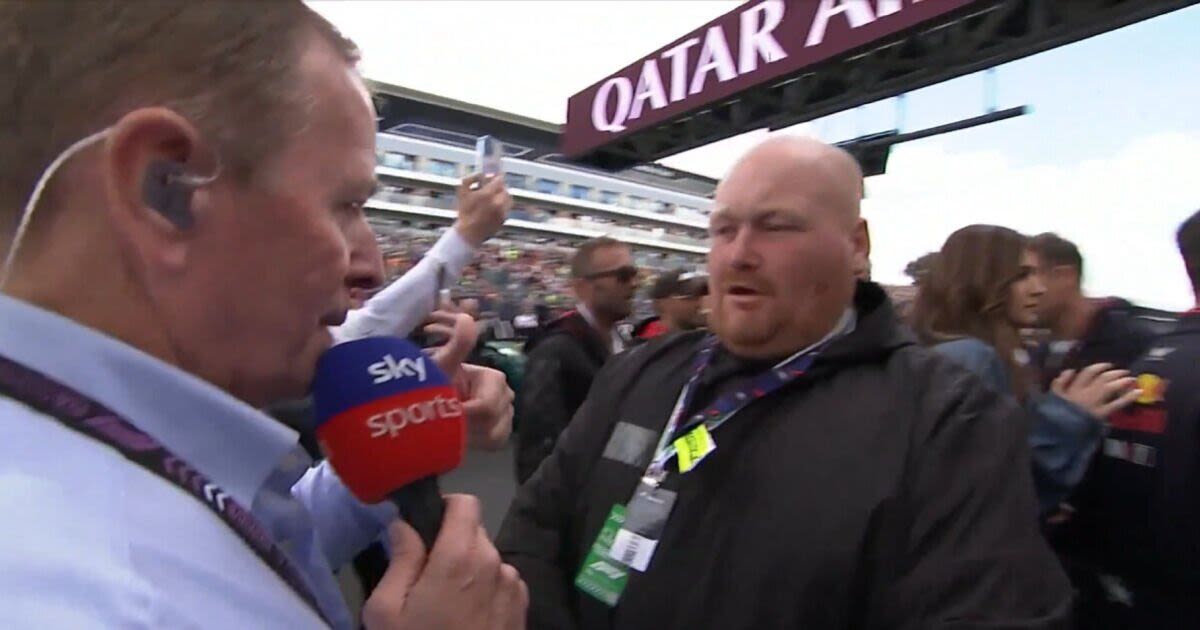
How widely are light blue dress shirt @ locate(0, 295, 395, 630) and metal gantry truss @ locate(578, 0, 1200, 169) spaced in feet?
14.7

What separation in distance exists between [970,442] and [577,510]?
66 cm

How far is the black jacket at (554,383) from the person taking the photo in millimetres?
3020

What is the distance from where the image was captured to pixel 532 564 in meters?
1.34

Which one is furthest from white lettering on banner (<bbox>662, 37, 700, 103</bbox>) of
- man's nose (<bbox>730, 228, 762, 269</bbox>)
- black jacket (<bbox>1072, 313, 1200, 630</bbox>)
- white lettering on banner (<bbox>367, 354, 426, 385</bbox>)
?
white lettering on banner (<bbox>367, 354, 426, 385</bbox>)

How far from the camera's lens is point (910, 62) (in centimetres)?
544

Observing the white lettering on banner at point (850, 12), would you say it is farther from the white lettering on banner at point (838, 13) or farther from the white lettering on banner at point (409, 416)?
the white lettering on banner at point (409, 416)

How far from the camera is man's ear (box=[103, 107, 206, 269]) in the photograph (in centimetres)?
53

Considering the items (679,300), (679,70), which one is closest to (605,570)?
(679,300)

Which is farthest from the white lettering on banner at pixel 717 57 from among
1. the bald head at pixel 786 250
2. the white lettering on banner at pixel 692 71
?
the bald head at pixel 786 250

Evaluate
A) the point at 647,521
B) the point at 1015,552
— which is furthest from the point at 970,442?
the point at 647,521

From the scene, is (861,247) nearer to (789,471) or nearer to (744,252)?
(744,252)

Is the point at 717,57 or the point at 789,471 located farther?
the point at 717,57

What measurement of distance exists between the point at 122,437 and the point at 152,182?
0.18 m

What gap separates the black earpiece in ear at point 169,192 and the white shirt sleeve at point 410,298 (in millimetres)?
1282
